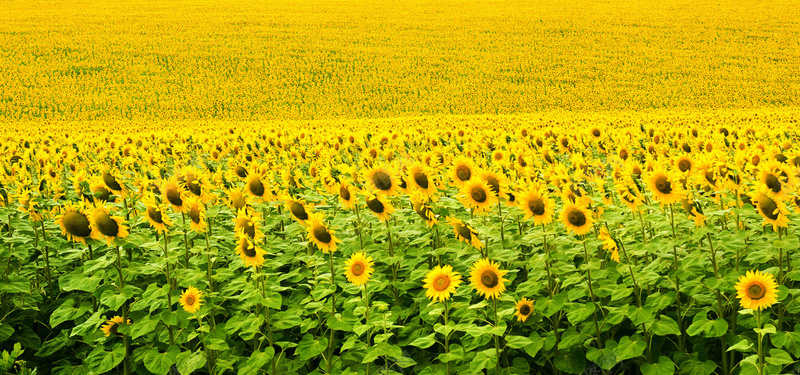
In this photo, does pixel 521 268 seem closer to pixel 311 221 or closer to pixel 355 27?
pixel 311 221

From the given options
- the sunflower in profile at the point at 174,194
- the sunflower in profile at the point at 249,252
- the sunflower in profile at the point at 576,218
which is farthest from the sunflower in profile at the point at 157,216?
the sunflower in profile at the point at 576,218

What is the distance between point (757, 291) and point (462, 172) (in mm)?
2025

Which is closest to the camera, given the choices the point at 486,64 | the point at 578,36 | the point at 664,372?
the point at 664,372

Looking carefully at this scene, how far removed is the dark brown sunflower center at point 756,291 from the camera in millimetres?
3246

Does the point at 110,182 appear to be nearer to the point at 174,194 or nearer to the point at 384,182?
the point at 174,194

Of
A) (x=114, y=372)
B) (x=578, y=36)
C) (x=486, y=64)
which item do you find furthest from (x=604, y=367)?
(x=578, y=36)

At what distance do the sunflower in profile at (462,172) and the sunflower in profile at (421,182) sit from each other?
0.57 feet

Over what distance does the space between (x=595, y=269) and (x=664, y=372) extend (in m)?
0.76

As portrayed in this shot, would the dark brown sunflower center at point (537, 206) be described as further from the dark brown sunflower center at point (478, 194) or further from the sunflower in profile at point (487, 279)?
the sunflower in profile at point (487, 279)

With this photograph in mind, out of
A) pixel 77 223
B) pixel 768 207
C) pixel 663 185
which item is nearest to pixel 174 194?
pixel 77 223

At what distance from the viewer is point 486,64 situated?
3659 cm

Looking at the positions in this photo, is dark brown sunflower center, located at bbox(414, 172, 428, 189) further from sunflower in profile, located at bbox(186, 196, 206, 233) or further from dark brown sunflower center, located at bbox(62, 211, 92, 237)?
dark brown sunflower center, located at bbox(62, 211, 92, 237)

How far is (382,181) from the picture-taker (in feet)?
14.9

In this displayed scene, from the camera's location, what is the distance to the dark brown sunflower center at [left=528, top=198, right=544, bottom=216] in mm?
4051
